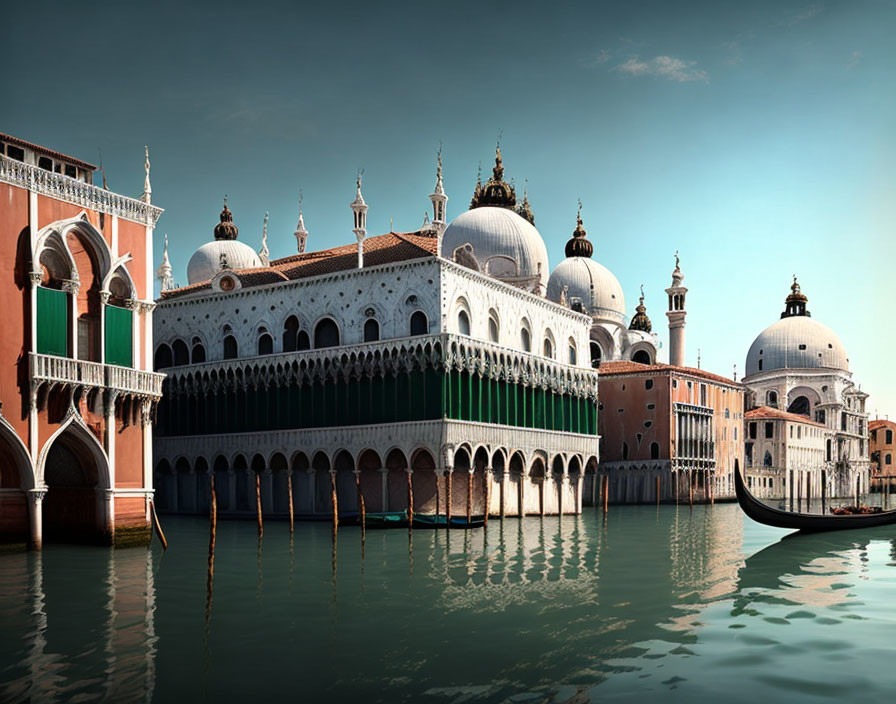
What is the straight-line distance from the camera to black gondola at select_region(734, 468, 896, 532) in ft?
74.9

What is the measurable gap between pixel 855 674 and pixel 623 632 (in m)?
2.51

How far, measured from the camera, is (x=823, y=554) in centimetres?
1939

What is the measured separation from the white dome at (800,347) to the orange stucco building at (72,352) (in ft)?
169

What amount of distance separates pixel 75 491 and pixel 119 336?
3.00m

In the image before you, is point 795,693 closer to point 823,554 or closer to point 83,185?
point 823,554

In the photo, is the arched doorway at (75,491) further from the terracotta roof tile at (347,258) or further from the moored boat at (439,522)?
the terracotta roof tile at (347,258)

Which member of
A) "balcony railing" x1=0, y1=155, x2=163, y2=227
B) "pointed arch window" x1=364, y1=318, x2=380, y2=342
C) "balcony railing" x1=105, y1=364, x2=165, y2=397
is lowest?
"balcony railing" x1=105, y1=364, x2=165, y2=397

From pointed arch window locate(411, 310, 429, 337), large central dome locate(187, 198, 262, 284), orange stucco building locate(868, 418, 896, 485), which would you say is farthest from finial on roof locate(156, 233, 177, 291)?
orange stucco building locate(868, 418, 896, 485)

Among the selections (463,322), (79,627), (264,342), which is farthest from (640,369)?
(79,627)

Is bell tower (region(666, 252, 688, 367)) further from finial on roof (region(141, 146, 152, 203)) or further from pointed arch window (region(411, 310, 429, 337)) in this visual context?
finial on roof (region(141, 146, 152, 203))

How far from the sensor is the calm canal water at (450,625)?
332 inches

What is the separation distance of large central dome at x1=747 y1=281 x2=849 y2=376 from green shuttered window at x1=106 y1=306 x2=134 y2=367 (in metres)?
52.2

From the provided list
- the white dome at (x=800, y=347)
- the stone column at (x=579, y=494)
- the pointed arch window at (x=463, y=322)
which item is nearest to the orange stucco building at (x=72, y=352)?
the pointed arch window at (x=463, y=322)

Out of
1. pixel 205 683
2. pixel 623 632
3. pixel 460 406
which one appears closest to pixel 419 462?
pixel 460 406
